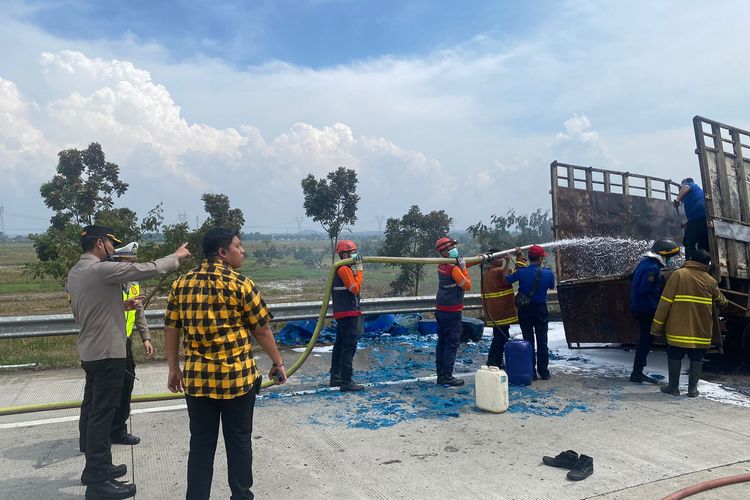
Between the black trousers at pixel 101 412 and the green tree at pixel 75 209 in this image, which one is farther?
the green tree at pixel 75 209

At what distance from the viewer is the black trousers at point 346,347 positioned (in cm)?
609

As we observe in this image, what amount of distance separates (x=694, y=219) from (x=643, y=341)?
1922 mm

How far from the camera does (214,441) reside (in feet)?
10.6

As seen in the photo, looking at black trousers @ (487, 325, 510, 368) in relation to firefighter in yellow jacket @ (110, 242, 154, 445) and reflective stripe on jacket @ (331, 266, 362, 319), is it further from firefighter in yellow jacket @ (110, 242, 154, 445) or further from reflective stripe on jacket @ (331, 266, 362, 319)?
firefighter in yellow jacket @ (110, 242, 154, 445)

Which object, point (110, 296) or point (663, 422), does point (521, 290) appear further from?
point (110, 296)

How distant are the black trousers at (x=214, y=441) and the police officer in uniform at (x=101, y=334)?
76 cm

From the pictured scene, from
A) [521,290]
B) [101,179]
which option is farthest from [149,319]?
[101,179]

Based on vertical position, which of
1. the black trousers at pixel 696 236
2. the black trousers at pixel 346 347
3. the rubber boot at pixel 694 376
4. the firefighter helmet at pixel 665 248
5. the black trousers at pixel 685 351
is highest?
the black trousers at pixel 696 236

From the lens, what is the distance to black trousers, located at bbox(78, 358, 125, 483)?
358 cm

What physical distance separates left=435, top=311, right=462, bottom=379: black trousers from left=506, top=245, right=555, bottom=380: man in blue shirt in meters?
0.87

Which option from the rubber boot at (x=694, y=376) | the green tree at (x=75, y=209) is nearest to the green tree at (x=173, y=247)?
the green tree at (x=75, y=209)

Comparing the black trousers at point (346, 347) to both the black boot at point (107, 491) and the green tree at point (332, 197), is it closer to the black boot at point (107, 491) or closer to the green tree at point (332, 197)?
the black boot at point (107, 491)

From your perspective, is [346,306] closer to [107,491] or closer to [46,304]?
[107,491]

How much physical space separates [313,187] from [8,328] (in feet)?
41.6
